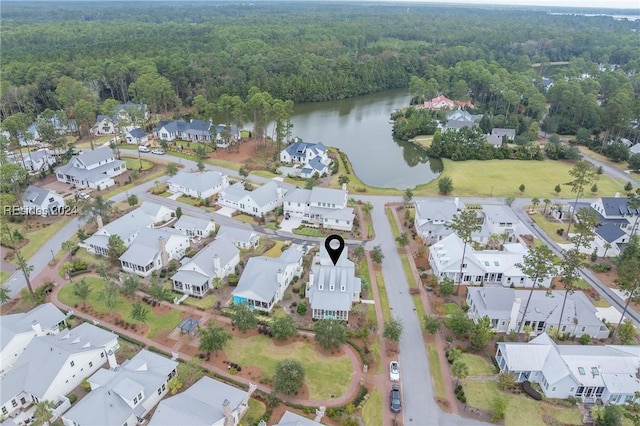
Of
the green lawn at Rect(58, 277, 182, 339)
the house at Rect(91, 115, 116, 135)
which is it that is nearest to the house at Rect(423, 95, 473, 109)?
the house at Rect(91, 115, 116, 135)

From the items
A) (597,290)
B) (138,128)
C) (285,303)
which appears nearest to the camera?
(285,303)

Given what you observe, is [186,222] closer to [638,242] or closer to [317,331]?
[317,331]

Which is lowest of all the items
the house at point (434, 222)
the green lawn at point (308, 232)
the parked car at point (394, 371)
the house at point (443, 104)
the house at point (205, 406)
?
the green lawn at point (308, 232)

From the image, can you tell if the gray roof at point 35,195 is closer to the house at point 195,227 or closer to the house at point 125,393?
the house at point 195,227

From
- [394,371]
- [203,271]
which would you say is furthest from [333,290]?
[203,271]

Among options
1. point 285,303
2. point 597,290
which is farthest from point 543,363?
Answer: point 285,303

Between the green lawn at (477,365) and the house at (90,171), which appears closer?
the green lawn at (477,365)

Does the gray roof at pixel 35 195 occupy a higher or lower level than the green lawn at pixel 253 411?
higher

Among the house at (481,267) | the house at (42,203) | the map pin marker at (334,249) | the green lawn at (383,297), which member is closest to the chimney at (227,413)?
the green lawn at (383,297)
